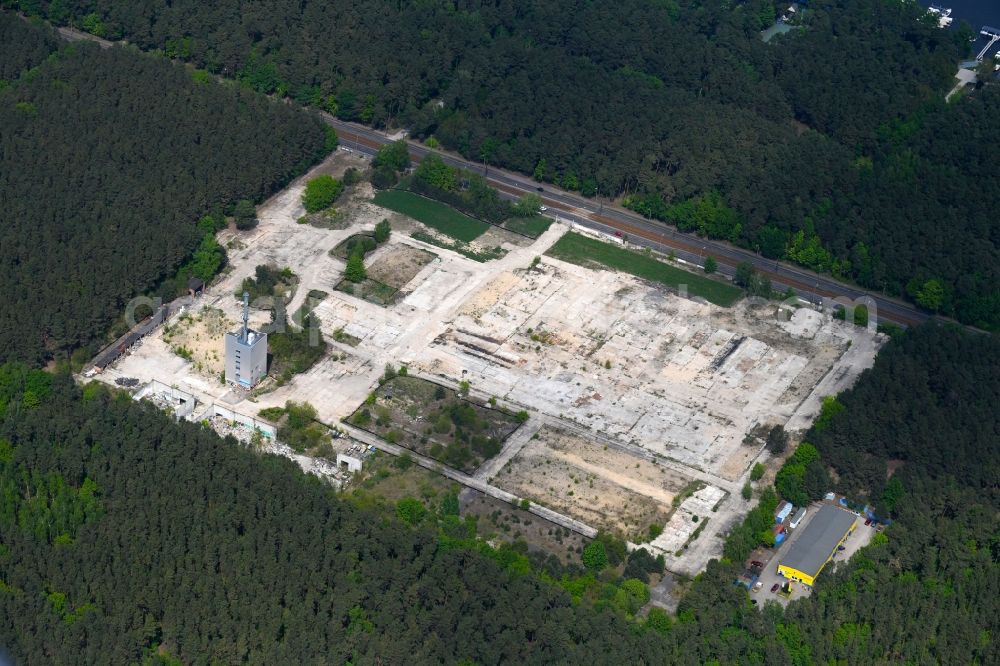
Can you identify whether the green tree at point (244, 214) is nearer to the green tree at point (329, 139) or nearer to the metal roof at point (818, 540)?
the green tree at point (329, 139)

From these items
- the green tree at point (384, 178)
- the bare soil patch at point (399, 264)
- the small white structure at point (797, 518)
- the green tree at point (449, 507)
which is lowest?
the bare soil patch at point (399, 264)

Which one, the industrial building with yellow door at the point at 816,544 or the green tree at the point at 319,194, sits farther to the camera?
→ the green tree at the point at 319,194

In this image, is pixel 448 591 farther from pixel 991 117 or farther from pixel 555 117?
pixel 991 117

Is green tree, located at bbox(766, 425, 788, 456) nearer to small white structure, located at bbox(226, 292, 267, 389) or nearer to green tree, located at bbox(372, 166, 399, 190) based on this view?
small white structure, located at bbox(226, 292, 267, 389)

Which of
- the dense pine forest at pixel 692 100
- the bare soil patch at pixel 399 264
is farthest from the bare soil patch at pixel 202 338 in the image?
the dense pine forest at pixel 692 100

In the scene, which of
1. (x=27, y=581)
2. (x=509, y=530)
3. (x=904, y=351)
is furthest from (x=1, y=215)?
(x=904, y=351)

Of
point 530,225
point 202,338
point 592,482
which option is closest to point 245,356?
point 202,338

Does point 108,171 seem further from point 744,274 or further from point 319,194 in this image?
point 744,274
